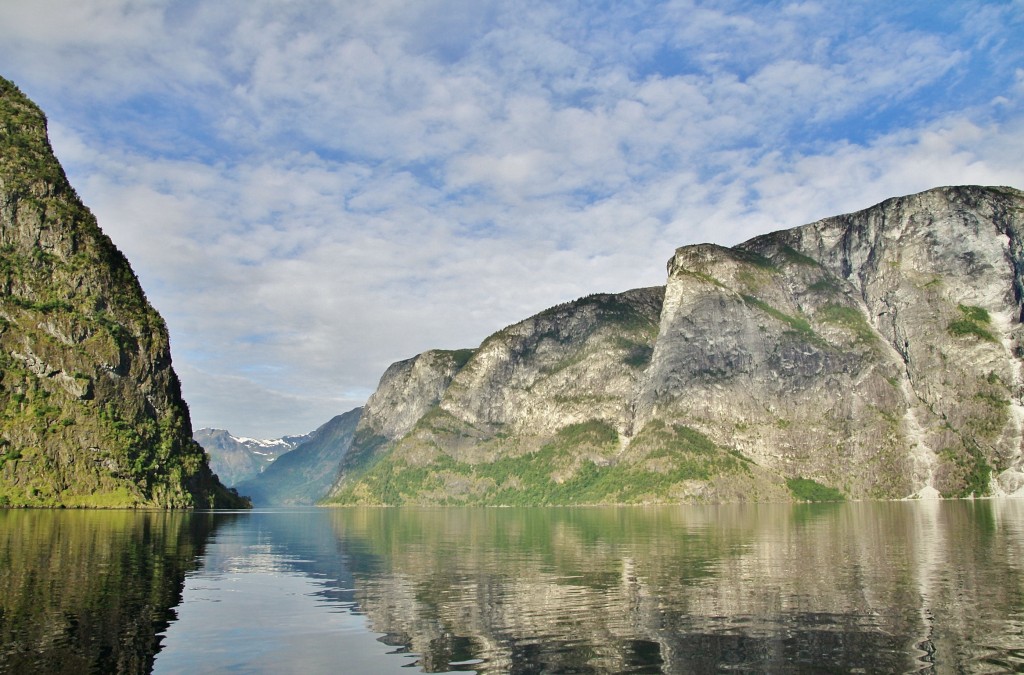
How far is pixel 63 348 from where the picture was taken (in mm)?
184750

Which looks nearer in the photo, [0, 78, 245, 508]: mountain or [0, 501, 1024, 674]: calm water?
[0, 501, 1024, 674]: calm water

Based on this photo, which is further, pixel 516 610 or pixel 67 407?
pixel 67 407

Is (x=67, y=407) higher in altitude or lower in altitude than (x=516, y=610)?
higher

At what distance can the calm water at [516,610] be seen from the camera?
28031 millimetres

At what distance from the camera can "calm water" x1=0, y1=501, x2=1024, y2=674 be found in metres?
28.0

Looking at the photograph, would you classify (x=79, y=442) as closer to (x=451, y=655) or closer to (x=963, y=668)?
(x=451, y=655)

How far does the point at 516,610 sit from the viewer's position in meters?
39.5

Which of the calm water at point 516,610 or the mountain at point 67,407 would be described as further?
the mountain at point 67,407

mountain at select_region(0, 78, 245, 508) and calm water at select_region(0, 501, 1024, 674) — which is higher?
mountain at select_region(0, 78, 245, 508)

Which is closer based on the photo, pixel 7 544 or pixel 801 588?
pixel 801 588

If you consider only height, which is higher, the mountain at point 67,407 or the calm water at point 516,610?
the mountain at point 67,407

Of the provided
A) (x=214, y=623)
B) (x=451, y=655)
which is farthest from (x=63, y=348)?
(x=451, y=655)

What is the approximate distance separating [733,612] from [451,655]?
1610 centimetres

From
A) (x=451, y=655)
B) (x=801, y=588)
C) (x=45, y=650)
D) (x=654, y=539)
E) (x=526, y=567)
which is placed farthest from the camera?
(x=654, y=539)
